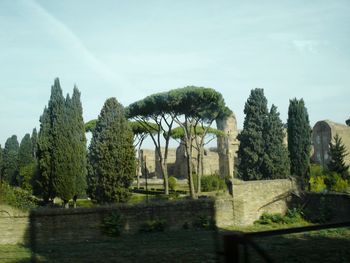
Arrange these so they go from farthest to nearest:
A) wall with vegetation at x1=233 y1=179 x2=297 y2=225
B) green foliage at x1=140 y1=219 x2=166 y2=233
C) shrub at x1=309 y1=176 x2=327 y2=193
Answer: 1. shrub at x1=309 y1=176 x2=327 y2=193
2. wall with vegetation at x1=233 y1=179 x2=297 y2=225
3. green foliage at x1=140 y1=219 x2=166 y2=233

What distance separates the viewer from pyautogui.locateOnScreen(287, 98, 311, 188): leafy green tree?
29.7 meters

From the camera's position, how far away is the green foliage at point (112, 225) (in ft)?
49.2

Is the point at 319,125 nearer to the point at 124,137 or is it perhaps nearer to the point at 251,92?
the point at 251,92

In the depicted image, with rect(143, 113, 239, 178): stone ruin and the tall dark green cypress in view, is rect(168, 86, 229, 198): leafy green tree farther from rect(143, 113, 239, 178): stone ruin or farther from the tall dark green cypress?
rect(143, 113, 239, 178): stone ruin

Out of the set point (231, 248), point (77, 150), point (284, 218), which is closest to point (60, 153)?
point (77, 150)

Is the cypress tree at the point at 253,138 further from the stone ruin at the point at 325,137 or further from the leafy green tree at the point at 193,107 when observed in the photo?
the stone ruin at the point at 325,137

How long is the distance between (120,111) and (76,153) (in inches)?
176

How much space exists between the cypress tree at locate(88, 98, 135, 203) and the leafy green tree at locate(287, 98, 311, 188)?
1303 centimetres

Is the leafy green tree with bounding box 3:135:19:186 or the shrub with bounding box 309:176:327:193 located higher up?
the leafy green tree with bounding box 3:135:19:186

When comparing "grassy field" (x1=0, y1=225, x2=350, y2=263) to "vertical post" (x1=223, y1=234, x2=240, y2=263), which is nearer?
"vertical post" (x1=223, y1=234, x2=240, y2=263)

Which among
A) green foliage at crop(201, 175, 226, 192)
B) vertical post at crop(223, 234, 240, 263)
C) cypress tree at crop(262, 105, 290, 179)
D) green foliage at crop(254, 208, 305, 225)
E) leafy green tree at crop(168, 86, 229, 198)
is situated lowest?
green foliage at crop(254, 208, 305, 225)

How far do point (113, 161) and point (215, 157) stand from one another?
3357 cm

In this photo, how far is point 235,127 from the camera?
53.5 meters

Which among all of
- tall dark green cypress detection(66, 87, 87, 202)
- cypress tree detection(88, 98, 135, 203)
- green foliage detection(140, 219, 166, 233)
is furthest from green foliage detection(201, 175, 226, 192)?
green foliage detection(140, 219, 166, 233)
